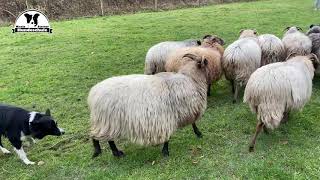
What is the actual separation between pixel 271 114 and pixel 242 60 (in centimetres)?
189

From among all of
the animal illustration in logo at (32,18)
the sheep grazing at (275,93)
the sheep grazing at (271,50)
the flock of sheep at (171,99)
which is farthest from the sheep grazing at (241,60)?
the animal illustration in logo at (32,18)

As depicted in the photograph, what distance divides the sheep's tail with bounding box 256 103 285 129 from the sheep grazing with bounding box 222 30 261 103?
177cm

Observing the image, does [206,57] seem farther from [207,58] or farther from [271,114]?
[271,114]

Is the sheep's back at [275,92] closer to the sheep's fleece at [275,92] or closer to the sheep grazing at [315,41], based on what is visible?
the sheep's fleece at [275,92]

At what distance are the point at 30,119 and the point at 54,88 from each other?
3.41 metres

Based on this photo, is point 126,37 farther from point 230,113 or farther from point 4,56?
point 230,113

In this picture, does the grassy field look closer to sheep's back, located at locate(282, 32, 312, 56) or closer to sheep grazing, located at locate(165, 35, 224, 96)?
sheep grazing, located at locate(165, 35, 224, 96)

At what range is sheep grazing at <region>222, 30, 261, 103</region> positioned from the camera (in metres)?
7.39

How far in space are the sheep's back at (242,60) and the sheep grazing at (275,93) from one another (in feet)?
4.24

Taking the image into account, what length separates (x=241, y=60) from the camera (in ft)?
24.1

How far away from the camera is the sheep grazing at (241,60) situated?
7387 mm

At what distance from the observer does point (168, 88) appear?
18.7 ft

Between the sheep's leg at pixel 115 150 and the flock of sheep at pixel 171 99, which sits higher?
the flock of sheep at pixel 171 99

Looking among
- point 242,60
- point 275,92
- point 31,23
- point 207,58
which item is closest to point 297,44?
point 242,60
